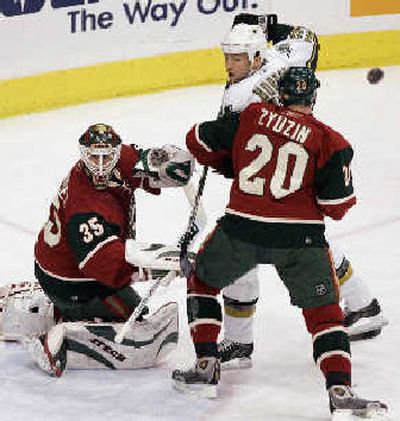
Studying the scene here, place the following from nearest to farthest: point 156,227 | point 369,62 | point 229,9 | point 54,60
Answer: point 156,227 → point 54,60 → point 229,9 → point 369,62

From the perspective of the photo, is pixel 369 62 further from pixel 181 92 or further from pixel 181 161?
pixel 181 161

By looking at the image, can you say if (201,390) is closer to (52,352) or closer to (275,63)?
(52,352)

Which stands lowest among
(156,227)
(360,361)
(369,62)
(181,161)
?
(369,62)

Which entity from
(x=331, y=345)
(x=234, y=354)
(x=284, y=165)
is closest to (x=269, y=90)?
(x=284, y=165)

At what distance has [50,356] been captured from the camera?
4.45m

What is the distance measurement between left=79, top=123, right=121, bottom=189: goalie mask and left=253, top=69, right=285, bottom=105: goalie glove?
502 millimetres

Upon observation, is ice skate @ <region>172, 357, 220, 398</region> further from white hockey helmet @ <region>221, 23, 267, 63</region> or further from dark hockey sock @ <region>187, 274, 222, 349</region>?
white hockey helmet @ <region>221, 23, 267, 63</region>

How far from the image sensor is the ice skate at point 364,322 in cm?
485

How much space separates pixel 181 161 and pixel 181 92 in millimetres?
4394

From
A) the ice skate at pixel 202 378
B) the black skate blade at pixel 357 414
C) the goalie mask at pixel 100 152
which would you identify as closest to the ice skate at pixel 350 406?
the black skate blade at pixel 357 414

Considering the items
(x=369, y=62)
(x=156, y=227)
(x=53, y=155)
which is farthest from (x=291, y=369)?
(x=369, y=62)

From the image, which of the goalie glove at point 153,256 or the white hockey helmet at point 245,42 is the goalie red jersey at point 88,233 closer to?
the goalie glove at point 153,256

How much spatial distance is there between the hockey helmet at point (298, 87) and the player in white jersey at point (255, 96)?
154 millimetres

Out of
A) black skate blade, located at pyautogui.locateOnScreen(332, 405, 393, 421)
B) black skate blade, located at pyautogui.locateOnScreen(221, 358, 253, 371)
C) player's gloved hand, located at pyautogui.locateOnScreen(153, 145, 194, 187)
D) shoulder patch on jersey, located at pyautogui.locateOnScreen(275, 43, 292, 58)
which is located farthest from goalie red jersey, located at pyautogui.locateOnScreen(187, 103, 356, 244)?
shoulder patch on jersey, located at pyautogui.locateOnScreen(275, 43, 292, 58)
